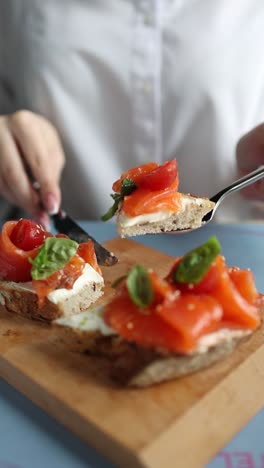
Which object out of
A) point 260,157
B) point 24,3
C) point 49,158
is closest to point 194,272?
point 260,157

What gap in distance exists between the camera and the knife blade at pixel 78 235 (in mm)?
1664

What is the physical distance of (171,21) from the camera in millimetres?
1929

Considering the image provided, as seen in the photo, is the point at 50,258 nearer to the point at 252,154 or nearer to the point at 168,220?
the point at 168,220

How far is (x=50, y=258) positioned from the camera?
1320 mm

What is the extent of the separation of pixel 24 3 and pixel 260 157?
3.55 ft

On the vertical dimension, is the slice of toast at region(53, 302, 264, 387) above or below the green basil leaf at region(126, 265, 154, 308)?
below

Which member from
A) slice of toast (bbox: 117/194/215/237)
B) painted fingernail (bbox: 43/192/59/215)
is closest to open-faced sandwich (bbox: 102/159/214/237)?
slice of toast (bbox: 117/194/215/237)

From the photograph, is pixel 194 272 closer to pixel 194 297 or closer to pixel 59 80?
pixel 194 297

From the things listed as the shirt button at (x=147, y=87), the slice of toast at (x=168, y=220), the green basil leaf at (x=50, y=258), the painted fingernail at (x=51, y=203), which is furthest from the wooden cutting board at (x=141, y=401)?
the shirt button at (x=147, y=87)

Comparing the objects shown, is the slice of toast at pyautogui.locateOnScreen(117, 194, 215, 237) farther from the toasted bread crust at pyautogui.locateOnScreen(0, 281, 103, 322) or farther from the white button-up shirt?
the white button-up shirt

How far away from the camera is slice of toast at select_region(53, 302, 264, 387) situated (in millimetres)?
1069

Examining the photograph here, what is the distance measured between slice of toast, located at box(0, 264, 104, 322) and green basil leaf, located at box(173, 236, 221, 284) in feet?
1.11

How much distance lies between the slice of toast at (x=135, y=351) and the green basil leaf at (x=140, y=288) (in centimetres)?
9

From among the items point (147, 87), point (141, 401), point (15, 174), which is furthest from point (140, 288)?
point (147, 87)
